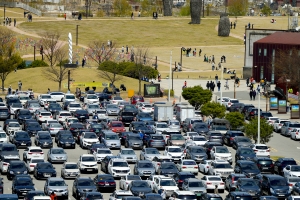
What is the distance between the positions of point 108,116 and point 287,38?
139 ft

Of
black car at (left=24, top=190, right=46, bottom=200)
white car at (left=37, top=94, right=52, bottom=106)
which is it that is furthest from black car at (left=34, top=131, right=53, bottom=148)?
white car at (left=37, top=94, right=52, bottom=106)

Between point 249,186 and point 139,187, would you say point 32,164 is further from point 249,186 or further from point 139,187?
point 249,186

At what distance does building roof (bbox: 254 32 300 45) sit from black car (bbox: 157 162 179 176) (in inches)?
2394

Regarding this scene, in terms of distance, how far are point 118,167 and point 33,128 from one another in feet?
52.2

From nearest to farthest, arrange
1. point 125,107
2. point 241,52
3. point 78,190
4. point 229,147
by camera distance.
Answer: point 78,190 → point 229,147 → point 125,107 → point 241,52

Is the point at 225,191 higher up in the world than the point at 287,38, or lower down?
lower down

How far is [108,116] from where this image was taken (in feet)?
274

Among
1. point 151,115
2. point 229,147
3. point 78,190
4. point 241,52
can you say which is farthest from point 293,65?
point 241,52

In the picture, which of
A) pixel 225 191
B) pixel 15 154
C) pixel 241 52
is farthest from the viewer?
pixel 241 52

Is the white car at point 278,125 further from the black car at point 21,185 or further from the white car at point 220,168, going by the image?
the black car at point 21,185

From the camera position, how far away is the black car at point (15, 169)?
56062mm

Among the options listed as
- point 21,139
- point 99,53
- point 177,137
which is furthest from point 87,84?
point 21,139

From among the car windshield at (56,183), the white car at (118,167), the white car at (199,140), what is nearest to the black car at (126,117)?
the white car at (199,140)

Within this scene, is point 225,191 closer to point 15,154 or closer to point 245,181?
point 245,181
